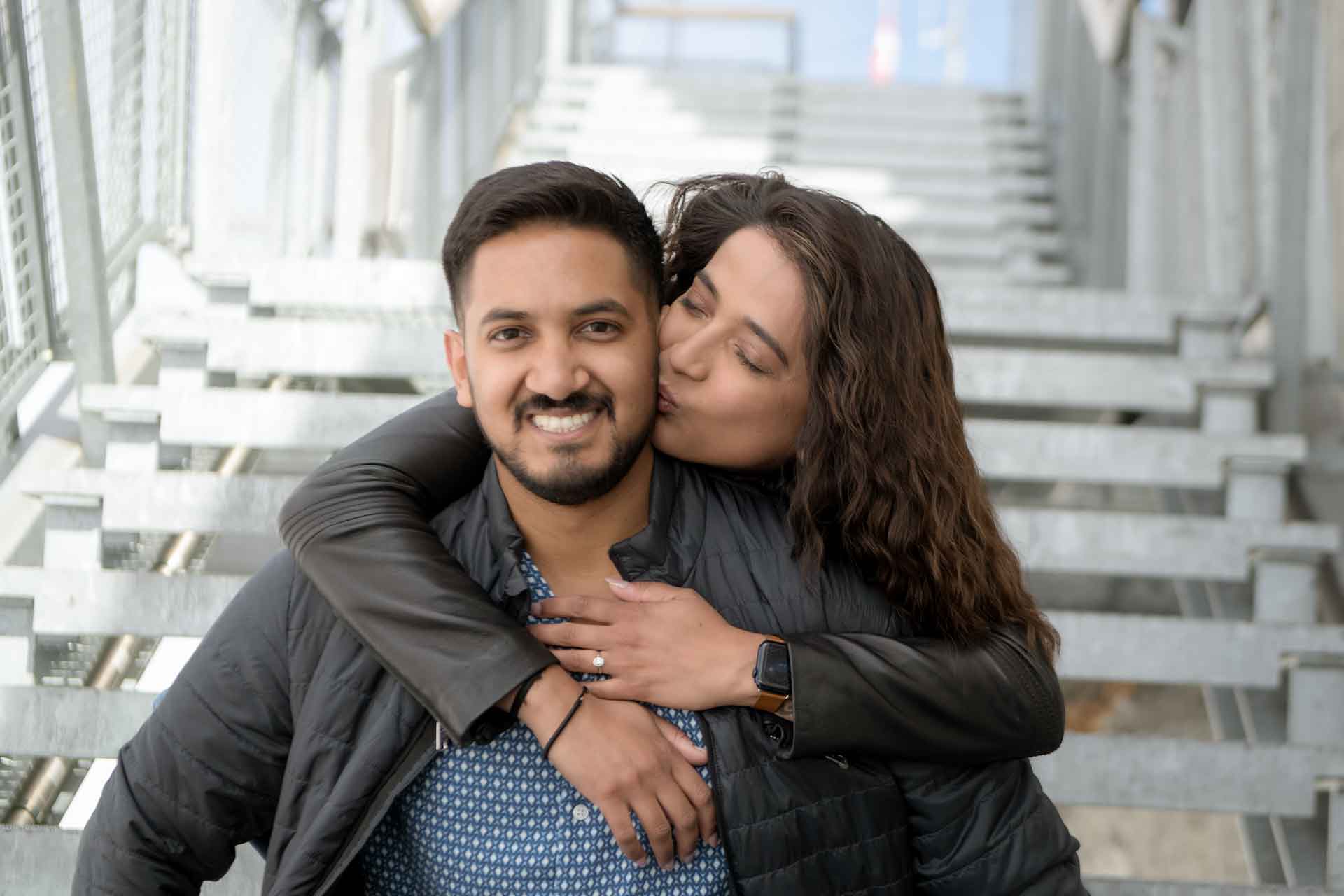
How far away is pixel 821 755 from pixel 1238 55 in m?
2.41

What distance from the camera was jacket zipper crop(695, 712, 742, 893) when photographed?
1321 millimetres

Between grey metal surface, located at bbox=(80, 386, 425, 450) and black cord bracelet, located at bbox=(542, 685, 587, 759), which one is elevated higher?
black cord bracelet, located at bbox=(542, 685, 587, 759)

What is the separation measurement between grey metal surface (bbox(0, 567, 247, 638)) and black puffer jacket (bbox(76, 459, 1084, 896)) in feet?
2.41

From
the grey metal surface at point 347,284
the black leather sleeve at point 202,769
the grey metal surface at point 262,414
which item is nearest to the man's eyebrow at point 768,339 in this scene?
the black leather sleeve at point 202,769

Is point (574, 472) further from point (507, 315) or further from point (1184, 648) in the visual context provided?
point (1184, 648)

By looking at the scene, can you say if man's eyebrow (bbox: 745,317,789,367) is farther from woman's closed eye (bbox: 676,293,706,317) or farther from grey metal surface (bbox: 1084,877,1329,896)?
grey metal surface (bbox: 1084,877,1329,896)

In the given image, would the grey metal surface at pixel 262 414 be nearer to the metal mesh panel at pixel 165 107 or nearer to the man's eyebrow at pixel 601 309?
the metal mesh panel at pixel 165 107

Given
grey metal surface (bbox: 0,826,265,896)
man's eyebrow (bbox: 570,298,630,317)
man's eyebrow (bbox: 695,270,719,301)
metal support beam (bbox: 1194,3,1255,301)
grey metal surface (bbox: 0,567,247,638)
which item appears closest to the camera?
man's eyebrow (bbox: 570,298,630,317)

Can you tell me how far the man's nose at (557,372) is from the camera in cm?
134

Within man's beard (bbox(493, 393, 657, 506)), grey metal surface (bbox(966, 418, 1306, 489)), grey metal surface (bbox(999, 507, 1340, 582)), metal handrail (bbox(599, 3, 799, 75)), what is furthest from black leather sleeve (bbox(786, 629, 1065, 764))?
metal handrail (bbox(599, 3, 799, 75))

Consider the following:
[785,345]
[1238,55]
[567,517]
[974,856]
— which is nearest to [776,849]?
[974,856]

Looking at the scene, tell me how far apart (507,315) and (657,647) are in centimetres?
37

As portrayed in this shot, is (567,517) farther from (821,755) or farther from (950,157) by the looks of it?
(950,157)

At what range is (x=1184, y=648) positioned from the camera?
219cm
